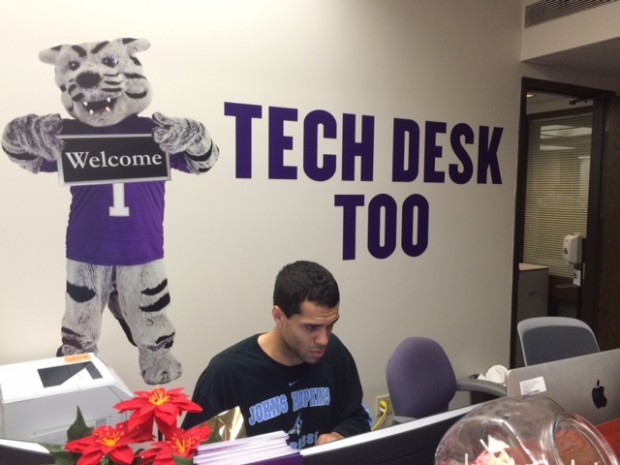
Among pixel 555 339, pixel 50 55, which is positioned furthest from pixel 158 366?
pixel 555 339

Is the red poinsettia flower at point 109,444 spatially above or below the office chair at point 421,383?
above

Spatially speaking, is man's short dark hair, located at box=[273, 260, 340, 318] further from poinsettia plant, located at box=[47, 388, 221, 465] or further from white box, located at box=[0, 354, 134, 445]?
poinsettia plant, located at box=[47, 388, 221, 465]

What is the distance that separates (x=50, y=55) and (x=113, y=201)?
62cm

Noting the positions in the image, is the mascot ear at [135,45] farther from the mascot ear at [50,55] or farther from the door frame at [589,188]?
the door frame at [589,188]

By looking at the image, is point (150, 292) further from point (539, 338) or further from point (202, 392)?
point (539, 338)

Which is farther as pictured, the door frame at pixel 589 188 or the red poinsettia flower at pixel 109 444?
the door frame at pixel 589 188

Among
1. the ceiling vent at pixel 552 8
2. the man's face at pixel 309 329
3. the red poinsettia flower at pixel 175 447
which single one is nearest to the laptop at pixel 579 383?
the man's face at pixel 309 329

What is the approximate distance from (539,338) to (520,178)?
4.29ft

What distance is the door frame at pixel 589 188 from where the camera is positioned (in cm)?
352

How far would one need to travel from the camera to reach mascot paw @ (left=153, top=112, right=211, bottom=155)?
7.48ft

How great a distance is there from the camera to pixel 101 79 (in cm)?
216

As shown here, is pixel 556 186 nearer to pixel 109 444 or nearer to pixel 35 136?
pixel 35 136

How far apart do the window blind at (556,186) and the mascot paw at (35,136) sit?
4.68 m

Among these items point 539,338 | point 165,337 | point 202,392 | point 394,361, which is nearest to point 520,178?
point 539,338
